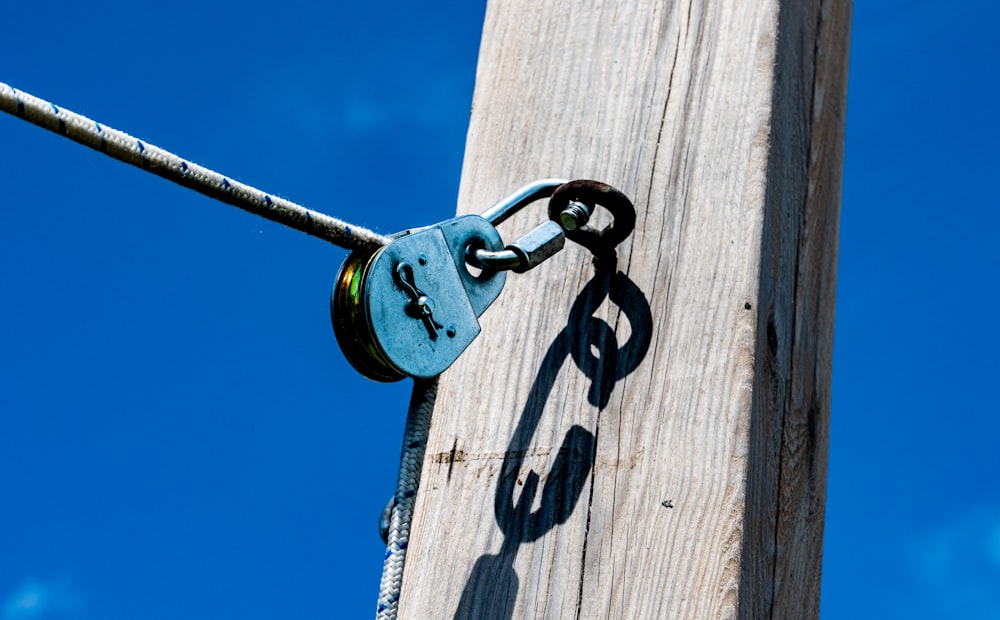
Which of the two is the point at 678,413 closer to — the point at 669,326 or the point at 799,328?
the point at 669,326

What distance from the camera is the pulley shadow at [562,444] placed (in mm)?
1297

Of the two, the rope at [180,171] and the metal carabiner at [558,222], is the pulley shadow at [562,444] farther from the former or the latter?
the rope at [180,171]

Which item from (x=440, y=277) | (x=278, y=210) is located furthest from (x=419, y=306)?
(x=278, y=210)

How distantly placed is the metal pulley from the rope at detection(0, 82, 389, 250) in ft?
0.11

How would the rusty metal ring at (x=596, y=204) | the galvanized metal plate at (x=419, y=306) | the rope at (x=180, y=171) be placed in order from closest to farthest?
the rope at (x=180, y=171) → the galvanized metal plate at (x=419, y=306) → the rusty metal ring at (x=596, y=204)

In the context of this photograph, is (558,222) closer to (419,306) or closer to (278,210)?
(419,306)

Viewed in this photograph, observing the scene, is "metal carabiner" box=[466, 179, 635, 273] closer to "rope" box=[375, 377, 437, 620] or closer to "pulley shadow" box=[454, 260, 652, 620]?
"pulley shadow" box=[454, 260, 652, 620]

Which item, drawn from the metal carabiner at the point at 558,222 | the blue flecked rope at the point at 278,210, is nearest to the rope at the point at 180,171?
the blue flecked rope at the point at 278,210

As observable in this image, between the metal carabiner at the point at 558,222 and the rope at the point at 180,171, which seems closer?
the rope at the point at 180,171

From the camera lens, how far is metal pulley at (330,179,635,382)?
1259 millimetres

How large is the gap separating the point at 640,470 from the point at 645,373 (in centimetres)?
10

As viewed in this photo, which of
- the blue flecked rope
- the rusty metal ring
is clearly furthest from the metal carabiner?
the blue flecked rope

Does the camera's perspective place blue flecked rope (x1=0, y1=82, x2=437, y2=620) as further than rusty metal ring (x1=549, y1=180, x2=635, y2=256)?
No

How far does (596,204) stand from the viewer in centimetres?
139
